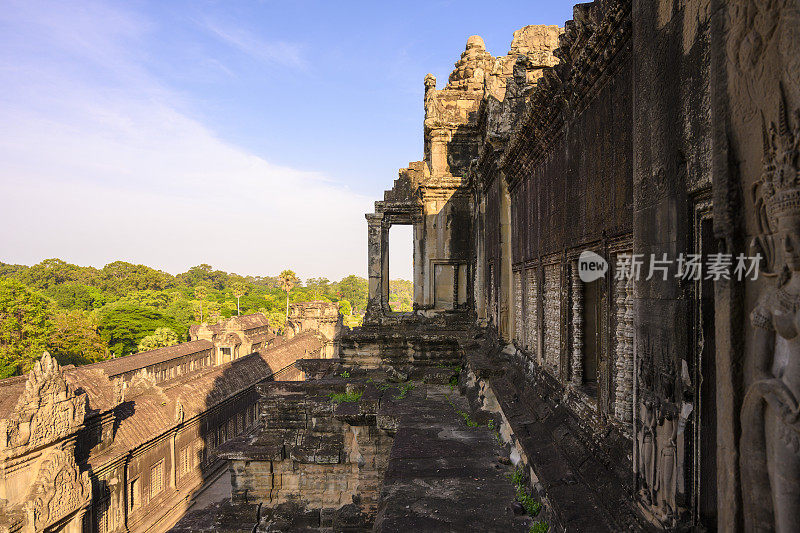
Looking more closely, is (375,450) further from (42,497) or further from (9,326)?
(9,326)

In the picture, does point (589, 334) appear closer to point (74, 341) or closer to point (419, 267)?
point (419, 267)

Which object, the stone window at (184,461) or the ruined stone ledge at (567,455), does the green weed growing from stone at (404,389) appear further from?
the stone window at (184,461)

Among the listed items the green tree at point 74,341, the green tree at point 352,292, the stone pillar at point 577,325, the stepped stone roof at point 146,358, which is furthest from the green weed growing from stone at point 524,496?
the green tree at point 352,292

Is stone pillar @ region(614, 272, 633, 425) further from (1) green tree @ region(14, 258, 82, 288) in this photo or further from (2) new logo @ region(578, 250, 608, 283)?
(1) green tree @ region(14, 258, 82, 288)

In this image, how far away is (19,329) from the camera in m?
30.8

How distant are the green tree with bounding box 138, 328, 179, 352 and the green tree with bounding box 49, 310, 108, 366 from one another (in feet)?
14.4

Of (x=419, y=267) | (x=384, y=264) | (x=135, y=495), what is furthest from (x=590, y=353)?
(x=135, y=495)

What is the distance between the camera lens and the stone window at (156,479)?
15523mm

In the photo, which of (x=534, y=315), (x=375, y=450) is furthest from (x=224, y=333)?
(x=534, y=315)

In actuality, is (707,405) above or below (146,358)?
above

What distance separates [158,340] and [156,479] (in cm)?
3033

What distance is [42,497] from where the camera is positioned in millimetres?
10852

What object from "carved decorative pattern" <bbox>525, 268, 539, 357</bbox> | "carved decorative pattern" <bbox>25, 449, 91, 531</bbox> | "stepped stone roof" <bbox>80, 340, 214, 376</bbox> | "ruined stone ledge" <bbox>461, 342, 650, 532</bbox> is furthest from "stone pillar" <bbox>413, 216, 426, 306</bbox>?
"stepped stone roof" <bbox>80, 340, 214, 376</bbox>

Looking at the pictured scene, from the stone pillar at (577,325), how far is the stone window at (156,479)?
15471 millimetres
